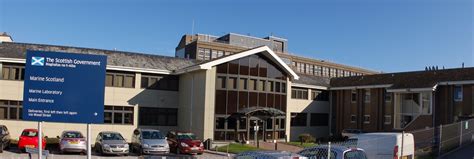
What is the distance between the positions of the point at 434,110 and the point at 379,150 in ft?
64.5

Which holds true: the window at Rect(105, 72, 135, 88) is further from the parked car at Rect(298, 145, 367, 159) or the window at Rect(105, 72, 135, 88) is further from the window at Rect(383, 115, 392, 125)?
the parked car at Rect(298, 145, 367, 159)

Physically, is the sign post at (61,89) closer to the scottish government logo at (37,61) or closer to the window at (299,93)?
the scottish government logo at (37,61)

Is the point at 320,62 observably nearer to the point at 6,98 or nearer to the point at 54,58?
the point at 6,98

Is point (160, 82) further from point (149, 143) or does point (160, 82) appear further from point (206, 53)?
point (206, 53)

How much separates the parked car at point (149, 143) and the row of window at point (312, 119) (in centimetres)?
1690

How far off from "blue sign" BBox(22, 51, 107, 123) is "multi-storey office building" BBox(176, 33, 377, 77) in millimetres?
73657

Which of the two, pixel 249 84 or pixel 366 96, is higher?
pixel 249 84

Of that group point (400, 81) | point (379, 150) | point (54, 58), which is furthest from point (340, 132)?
point (54, 58)

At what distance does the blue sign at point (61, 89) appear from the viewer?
24.3 feet

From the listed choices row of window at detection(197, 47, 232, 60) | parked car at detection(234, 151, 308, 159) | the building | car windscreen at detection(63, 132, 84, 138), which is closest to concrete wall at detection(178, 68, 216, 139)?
car windscreen at detection(63, 132, 84, 138)

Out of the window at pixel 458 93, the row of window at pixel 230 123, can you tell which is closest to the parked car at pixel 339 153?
the row of window at pixel 230 123

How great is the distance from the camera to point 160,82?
34.6 meters

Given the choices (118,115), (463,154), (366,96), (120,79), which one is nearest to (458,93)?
(366,96)

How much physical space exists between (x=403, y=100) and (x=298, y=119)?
8.91m
